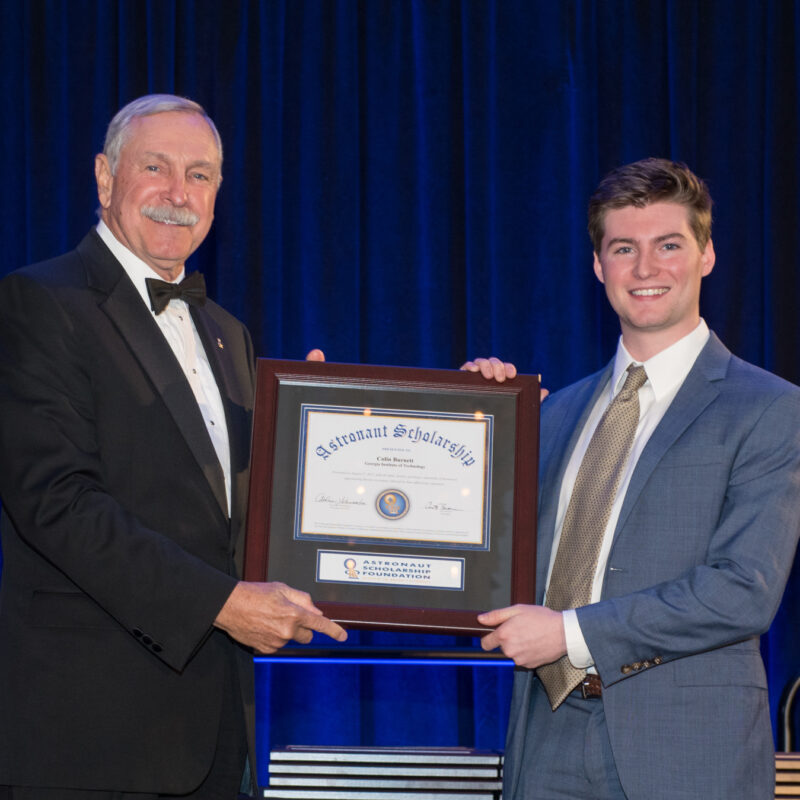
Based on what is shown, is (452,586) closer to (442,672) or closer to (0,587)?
(0,587)

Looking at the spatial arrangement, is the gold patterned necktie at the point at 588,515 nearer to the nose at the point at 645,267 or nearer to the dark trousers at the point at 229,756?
the nose at the point at 645,267

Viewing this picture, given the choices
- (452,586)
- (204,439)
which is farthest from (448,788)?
(204,439)

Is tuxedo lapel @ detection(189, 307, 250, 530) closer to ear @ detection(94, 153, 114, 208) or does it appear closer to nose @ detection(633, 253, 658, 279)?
ear @ detection(94, 153, 114, 208)

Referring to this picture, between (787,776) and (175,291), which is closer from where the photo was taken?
(175,291)

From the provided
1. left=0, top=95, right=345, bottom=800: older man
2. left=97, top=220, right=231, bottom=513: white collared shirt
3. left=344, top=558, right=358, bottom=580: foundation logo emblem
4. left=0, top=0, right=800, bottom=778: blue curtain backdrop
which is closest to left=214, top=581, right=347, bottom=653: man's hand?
left=0, top=95, right=345, bottom=800: older man

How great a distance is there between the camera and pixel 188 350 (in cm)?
256

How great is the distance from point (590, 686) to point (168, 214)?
141 cm

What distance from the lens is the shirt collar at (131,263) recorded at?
2.52 metres

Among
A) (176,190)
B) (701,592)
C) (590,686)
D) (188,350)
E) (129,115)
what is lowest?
(590,686)

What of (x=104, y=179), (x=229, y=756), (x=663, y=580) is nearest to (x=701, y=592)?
(x=663, y=580)

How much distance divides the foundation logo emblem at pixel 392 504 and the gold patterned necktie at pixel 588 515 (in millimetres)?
360

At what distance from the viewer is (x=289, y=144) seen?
13.4 ft

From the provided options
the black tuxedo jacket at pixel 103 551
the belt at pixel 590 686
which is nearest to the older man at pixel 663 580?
the belt at pixel 590 686

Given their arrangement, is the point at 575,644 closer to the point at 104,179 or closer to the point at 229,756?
the point at 229,756
